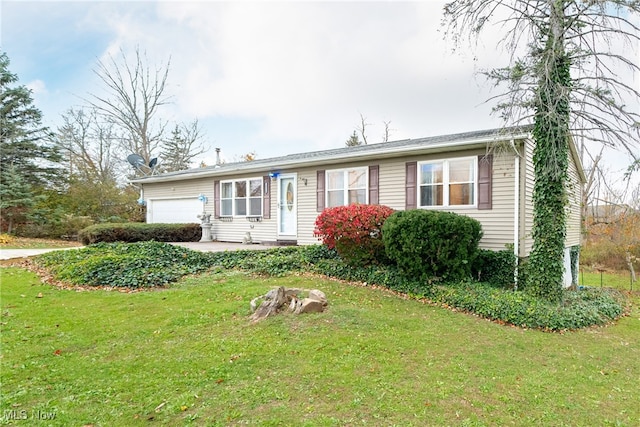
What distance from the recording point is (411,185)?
28.9ft

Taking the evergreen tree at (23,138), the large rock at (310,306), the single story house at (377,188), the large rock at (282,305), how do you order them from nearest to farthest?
the large rock at (282,305), the large rock at (310,306), the single story house at (377,188), the evergreen tree at (23,138)

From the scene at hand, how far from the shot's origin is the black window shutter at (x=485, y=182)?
306 inches

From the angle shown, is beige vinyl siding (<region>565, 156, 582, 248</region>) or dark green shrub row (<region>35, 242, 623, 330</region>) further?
beige vinyl siding (<region>565, 156, 582, 248</region>)

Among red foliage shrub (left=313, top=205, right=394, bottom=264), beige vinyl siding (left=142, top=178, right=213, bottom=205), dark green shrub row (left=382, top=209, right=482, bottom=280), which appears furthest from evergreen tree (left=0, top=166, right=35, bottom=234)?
dark green shrub row (left=382, top=209, right=482, bottom=280)

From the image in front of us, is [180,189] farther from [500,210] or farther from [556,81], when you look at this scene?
[556,81]


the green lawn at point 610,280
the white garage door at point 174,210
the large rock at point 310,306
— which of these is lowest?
the green lawn at point 610,280

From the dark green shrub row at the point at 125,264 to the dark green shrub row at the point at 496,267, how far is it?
6209mm

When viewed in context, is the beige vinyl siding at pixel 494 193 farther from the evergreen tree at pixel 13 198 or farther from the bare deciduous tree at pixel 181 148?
the bare deciduous tree at pixel 181 148

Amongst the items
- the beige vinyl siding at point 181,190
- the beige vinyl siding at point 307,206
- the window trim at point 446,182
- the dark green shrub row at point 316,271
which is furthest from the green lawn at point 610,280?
the beige vinyl siding at point 181,190

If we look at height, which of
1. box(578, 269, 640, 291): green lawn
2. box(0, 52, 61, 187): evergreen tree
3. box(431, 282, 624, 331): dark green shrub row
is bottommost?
box(578, 269, 640, 291): green lawn

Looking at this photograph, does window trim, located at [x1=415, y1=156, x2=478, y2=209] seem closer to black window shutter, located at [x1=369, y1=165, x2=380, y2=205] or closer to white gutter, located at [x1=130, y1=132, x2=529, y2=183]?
white gutter, located at [x1=130, y1=132, x2=529, y2=183]

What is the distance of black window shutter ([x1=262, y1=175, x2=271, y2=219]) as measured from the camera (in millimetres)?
11430

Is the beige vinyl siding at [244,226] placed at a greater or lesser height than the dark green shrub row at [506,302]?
greater

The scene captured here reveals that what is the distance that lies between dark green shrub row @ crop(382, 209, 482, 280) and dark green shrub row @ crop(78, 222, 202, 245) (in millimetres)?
8673
